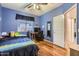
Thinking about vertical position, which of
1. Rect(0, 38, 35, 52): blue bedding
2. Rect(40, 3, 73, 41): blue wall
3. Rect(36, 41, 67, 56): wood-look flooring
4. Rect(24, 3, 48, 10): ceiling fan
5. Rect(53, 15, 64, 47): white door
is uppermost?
Rect(24, 3, 48, 10): ceiling fan

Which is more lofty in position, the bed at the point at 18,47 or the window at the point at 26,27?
the window at the point at 26,27

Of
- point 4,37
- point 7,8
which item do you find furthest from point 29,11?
point 4,37

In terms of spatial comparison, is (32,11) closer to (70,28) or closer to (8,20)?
(8,20)

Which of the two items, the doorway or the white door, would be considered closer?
the doorway

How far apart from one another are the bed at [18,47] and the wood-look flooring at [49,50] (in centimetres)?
9

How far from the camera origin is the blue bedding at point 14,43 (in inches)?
87.6

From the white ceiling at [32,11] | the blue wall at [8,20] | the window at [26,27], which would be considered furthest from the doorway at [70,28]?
the blue wall at [8,20]

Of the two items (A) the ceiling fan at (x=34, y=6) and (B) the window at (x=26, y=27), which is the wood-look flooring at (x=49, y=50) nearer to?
(B) the window at (x=26, y=27)

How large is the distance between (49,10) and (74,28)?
0.61m

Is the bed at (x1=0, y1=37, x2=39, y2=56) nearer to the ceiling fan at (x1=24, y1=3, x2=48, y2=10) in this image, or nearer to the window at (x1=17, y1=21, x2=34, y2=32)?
the window at (x1=17, y1=21, x2=34, y2=32)

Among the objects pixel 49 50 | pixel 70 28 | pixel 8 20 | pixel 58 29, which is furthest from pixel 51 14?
pixel 8 20

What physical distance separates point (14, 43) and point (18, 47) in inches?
4.3

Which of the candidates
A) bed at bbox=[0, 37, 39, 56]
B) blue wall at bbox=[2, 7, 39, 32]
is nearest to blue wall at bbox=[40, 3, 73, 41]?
bed at bbox=[0, 37, 39, 56]

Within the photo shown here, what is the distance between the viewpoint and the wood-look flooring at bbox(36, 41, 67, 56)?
2.30 meters
